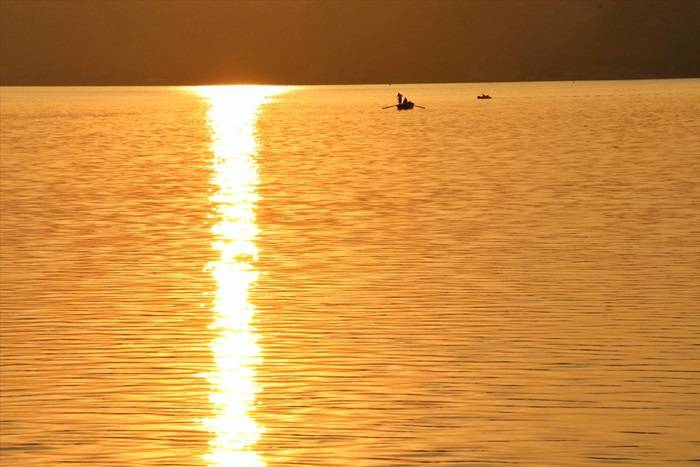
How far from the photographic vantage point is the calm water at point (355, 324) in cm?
1269

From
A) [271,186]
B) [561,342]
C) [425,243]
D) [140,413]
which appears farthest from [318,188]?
[140,413]

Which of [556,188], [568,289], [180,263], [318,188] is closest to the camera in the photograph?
[568,289]

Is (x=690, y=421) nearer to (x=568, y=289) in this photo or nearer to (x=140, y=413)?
(x=140, y=413)

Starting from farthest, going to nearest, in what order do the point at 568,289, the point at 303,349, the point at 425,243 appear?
the point at 425,243 → the point at 568,289 → the point at 303,349

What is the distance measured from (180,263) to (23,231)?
6.15m

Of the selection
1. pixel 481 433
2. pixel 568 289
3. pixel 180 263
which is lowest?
pixel 481 433

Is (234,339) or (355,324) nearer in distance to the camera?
(234,339)

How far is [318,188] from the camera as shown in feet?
131

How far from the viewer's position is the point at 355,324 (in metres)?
18.0

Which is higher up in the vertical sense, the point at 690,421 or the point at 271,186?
the point at 271,186

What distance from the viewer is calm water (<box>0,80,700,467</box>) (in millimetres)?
12688

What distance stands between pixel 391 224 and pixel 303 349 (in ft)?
43.7

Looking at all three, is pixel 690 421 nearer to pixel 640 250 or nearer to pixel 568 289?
pixel 568 289

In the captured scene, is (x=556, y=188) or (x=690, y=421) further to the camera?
(x=556, y=188)
